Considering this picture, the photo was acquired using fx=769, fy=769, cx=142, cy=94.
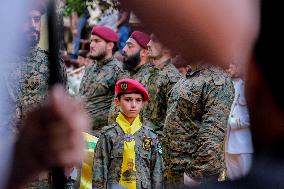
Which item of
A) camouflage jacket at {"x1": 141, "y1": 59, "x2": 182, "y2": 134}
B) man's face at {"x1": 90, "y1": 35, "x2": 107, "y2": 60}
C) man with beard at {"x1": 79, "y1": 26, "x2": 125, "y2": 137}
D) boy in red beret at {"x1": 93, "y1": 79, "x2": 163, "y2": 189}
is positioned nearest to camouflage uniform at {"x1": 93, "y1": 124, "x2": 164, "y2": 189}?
boy in red beret at {"x1": 93, "y1": 79, "x2": 163, "y2": 189}

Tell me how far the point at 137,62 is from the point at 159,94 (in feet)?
3.59

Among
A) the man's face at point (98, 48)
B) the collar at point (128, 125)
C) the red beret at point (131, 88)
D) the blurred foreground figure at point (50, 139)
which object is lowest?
the blurred foreground figure at point (50, 139)

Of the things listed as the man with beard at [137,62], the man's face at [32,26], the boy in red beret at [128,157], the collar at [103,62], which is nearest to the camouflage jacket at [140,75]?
the man with beard at [137,62]

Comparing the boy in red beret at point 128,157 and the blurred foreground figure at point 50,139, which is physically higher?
the boy in red beret at point 128,157

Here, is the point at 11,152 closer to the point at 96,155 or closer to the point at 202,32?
the point at 202,32

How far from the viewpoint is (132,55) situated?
8.12 meters

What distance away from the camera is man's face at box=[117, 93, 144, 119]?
616 centimetres

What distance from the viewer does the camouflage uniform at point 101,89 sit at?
8.02m

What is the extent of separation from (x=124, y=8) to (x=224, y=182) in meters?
0.37

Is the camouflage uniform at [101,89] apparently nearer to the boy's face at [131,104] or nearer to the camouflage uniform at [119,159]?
the boy's face at [131,104]

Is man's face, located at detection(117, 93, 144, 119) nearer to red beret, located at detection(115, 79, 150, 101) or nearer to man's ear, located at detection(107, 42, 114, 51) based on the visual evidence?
red beret, located at detection(115, 79, 150, 101)

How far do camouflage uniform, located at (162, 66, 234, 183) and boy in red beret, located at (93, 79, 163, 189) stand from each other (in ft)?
0.57

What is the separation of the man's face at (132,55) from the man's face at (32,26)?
6660 millimetres

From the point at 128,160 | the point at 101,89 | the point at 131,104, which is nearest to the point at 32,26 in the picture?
the point at 128,160
